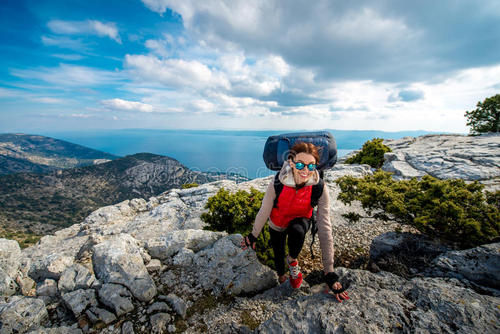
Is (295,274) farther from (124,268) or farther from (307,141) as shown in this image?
(124,268)

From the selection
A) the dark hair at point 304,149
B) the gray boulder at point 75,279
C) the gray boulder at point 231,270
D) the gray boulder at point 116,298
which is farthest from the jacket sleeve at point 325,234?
the gray boulder at point 75,279

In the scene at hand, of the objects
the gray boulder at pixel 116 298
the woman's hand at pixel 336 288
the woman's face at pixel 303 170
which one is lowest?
the gray boulder at pixel 116 298

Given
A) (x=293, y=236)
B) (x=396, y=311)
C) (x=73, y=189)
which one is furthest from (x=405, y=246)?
(x=73, y=189)

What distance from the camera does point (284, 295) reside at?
3895 millimetres

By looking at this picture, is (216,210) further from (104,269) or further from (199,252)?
(104,269)

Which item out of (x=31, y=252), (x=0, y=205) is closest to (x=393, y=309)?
(x=31, y=252)

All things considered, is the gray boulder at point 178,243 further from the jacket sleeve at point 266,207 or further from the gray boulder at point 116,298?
the jacket sleeve at point 266,207

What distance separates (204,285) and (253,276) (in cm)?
107

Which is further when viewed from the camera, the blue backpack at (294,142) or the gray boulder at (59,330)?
the blue backpack at (294,142)

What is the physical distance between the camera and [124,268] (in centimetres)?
413

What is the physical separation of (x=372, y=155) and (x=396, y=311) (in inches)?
702

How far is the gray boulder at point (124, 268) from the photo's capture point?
12.8 feet

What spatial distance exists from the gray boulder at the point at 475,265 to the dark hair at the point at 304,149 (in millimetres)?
3120

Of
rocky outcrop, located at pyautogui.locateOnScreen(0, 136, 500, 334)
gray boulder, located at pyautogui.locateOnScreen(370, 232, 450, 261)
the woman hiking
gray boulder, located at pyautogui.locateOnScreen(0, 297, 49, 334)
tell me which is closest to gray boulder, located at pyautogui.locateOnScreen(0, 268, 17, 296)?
rocky outcrop, located at pyautogui.locateOnScreen(0, 136, 500, 334)
